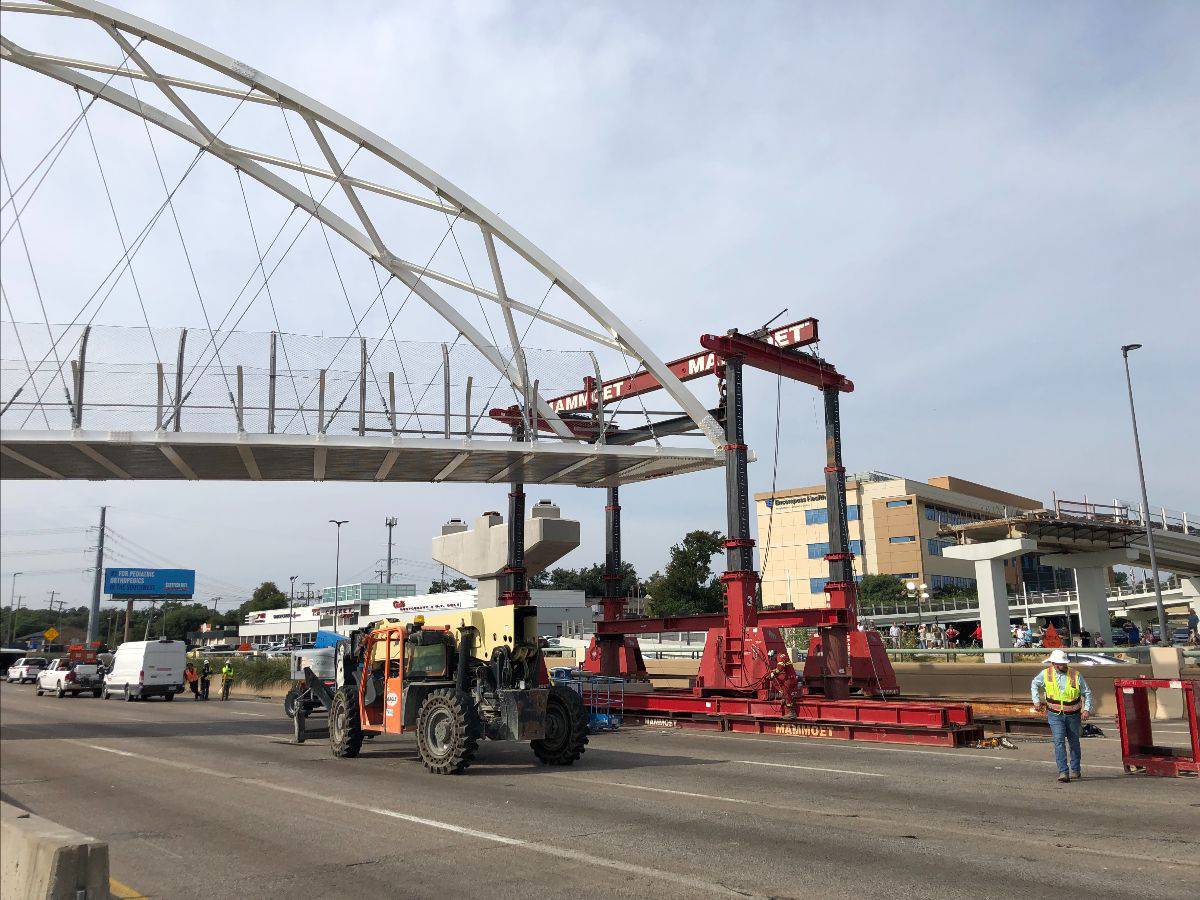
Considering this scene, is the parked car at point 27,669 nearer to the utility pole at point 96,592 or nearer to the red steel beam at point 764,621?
the red steel beam at point 764,621

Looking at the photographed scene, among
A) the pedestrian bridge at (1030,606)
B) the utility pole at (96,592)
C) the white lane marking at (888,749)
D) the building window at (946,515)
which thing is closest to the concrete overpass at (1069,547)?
the pedestrian bridge at (1030,606)

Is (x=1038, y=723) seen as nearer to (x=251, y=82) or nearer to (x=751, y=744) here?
(x=751, y=744)

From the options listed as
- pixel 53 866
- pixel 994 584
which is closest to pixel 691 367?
pixel 994 584

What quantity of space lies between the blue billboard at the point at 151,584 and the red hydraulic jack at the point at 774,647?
70.3m

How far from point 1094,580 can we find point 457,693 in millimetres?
41553

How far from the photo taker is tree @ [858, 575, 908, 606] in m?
79.3

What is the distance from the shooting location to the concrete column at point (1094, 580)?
44406 mm

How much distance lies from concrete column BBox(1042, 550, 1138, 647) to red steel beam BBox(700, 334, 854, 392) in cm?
2479

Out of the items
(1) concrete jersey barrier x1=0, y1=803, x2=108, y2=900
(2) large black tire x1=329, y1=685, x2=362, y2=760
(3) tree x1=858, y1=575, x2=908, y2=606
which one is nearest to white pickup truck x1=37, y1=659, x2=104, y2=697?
(2) large black tire x1=329, y1=685, x2=362, y2=760

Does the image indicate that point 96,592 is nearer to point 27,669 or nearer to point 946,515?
point 27,669

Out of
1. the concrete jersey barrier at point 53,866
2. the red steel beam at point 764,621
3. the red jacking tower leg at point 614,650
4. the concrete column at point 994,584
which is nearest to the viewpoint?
the concrete jersey barrier at point 53,866

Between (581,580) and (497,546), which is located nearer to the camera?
(497,546)

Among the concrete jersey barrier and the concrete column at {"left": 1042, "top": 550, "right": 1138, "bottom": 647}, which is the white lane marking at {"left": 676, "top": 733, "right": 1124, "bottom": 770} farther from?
the concrete column at {"left": 1042, "top": 550, "right": 1138, "bottom": 647}

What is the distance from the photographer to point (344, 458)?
22578mm
